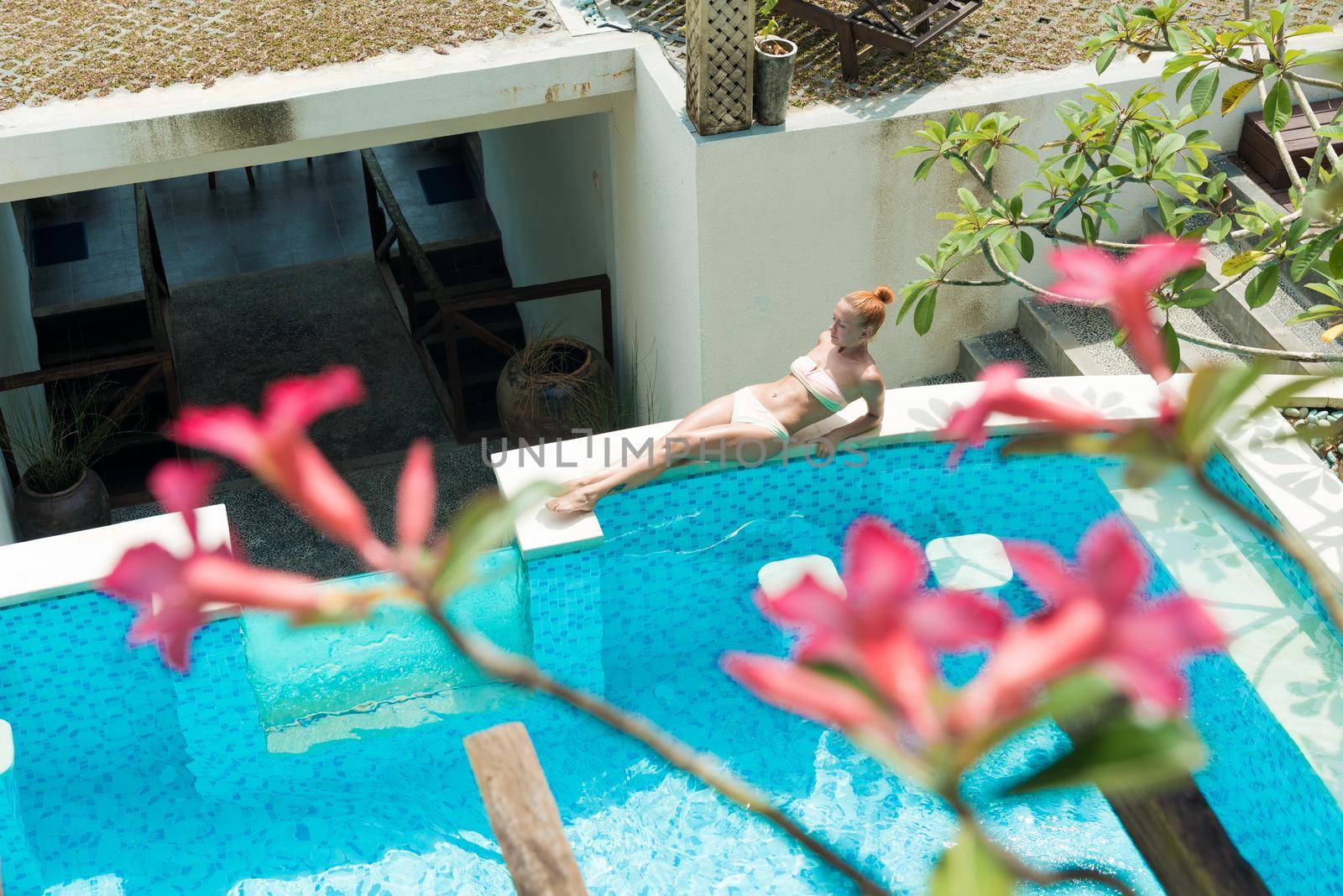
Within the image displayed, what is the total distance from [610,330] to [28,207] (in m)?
7.09

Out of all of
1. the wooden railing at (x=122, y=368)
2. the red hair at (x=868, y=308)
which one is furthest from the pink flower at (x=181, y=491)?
the wooden railing at (x=122, y=368)

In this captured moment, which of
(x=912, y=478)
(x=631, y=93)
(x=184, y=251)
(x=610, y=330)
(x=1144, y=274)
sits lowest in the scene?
(x=184, y=251)

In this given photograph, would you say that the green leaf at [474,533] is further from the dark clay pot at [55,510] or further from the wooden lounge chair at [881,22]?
the dark clay pot at [55,510]

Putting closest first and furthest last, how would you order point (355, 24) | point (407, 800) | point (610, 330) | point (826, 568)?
point (407, 800), point (826, 568), point (355, 24), point (610, 330)

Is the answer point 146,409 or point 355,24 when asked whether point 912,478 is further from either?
point 146,409

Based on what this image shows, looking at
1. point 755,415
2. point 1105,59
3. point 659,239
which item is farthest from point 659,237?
point 1105,59

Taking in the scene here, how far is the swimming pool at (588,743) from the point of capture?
437 cm

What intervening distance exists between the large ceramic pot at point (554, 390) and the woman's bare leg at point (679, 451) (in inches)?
82.6

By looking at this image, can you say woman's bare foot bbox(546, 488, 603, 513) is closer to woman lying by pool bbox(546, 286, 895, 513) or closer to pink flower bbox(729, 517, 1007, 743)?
woman lying by pool bbox(546, 286, 895, 513)

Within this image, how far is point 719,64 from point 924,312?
1480 millimetres

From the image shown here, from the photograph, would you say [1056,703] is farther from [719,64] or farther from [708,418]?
[719,64]

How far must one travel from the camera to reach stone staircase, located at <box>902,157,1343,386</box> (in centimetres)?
578

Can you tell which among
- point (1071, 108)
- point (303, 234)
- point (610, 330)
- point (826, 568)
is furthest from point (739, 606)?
point (303, 234)

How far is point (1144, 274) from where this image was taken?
744mm
